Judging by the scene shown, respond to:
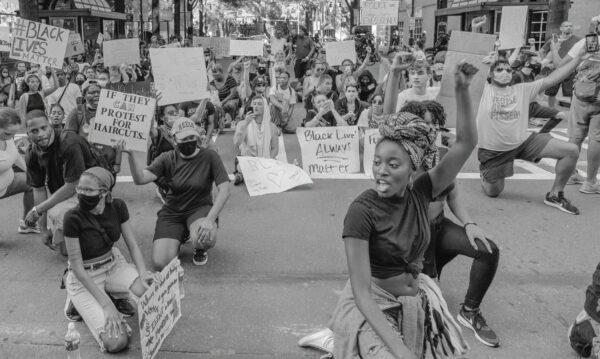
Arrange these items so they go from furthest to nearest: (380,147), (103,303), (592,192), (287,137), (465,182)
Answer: (287,137)
(465,182)
(592,192)
(103,303)
(380,147)

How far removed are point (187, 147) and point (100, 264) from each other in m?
1.51

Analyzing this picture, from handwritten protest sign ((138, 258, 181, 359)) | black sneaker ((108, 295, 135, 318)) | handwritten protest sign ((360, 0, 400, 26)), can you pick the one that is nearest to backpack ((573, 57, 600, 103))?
handwritten protest sign ((138, 258, 181, 359))

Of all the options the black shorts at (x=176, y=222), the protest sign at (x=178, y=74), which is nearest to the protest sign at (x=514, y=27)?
the protest sign at (x=178, y=74)

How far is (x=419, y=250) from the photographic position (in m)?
2.78

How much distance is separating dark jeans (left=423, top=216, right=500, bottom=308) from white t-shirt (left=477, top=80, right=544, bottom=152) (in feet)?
10.8

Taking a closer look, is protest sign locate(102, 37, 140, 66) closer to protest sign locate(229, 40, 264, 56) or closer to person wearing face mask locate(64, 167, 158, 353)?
protest sign locate(229, 40, 264, 56)

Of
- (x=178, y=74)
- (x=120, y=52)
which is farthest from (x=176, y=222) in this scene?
(x=120, y=52)

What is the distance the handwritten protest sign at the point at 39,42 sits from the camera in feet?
27.5

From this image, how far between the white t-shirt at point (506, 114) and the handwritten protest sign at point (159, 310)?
15.1ft

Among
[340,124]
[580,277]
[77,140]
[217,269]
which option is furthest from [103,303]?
[340,124]

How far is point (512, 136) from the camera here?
23.1ft

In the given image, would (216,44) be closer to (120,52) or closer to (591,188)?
(120,52)

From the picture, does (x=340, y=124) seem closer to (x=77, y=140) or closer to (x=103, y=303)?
(x=77, y=140)

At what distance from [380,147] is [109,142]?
380 centimetres
